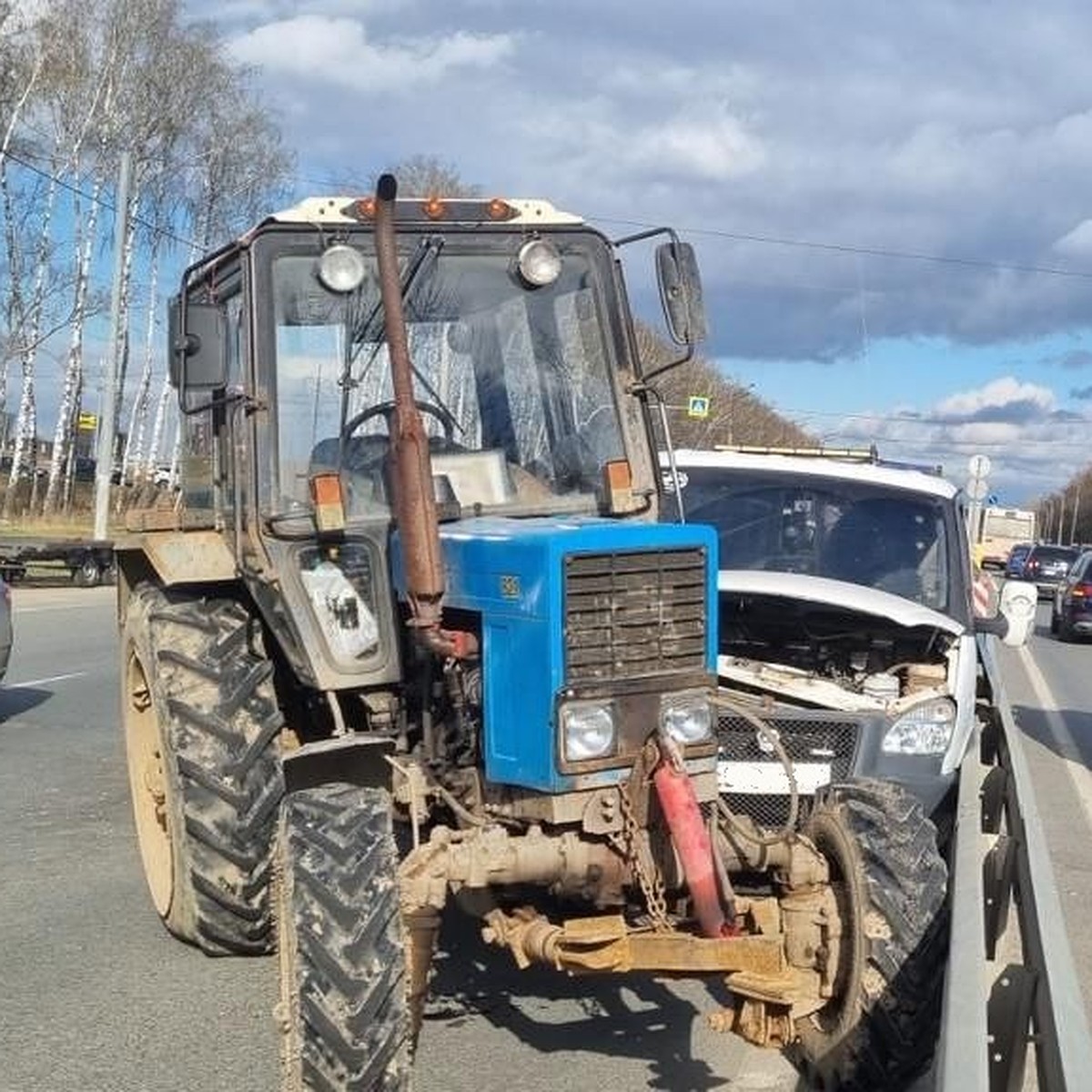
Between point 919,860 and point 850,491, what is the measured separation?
164 inches

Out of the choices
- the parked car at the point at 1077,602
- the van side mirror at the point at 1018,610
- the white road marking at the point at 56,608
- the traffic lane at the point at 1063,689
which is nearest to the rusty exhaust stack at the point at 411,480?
the van side mirror at the point at 1018,610

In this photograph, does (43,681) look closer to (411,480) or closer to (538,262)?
(538,262)

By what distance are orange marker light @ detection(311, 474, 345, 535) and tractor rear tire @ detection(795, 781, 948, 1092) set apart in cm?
188

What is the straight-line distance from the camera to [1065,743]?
1415 centimetres

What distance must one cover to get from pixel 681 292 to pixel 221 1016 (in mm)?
2981

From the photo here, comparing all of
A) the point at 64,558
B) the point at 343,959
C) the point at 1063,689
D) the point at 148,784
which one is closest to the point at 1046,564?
the point at 1063,689

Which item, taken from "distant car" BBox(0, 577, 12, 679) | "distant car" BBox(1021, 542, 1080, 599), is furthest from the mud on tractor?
"distant car" BBox(1021, 542, 1080, 599)

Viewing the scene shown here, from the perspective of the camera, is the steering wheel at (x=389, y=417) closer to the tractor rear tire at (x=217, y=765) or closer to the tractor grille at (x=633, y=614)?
the tractor rear tire at (x=217, y=765)

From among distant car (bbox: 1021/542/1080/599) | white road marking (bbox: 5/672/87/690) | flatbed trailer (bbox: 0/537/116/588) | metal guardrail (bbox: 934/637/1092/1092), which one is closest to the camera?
metal guardrail (bbox: 934/637/1092/1092)

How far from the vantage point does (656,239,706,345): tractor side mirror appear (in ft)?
18.6

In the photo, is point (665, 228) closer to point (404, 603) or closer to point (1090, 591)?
→ point (404, 603)

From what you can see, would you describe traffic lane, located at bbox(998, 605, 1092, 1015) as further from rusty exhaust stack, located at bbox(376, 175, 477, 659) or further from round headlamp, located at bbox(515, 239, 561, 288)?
round headlamp, located at bbox(515, 239, 561, 288)

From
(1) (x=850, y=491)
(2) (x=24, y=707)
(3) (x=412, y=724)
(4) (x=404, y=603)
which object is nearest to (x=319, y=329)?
(4) (x=404, y=603)

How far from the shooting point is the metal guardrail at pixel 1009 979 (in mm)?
3158
